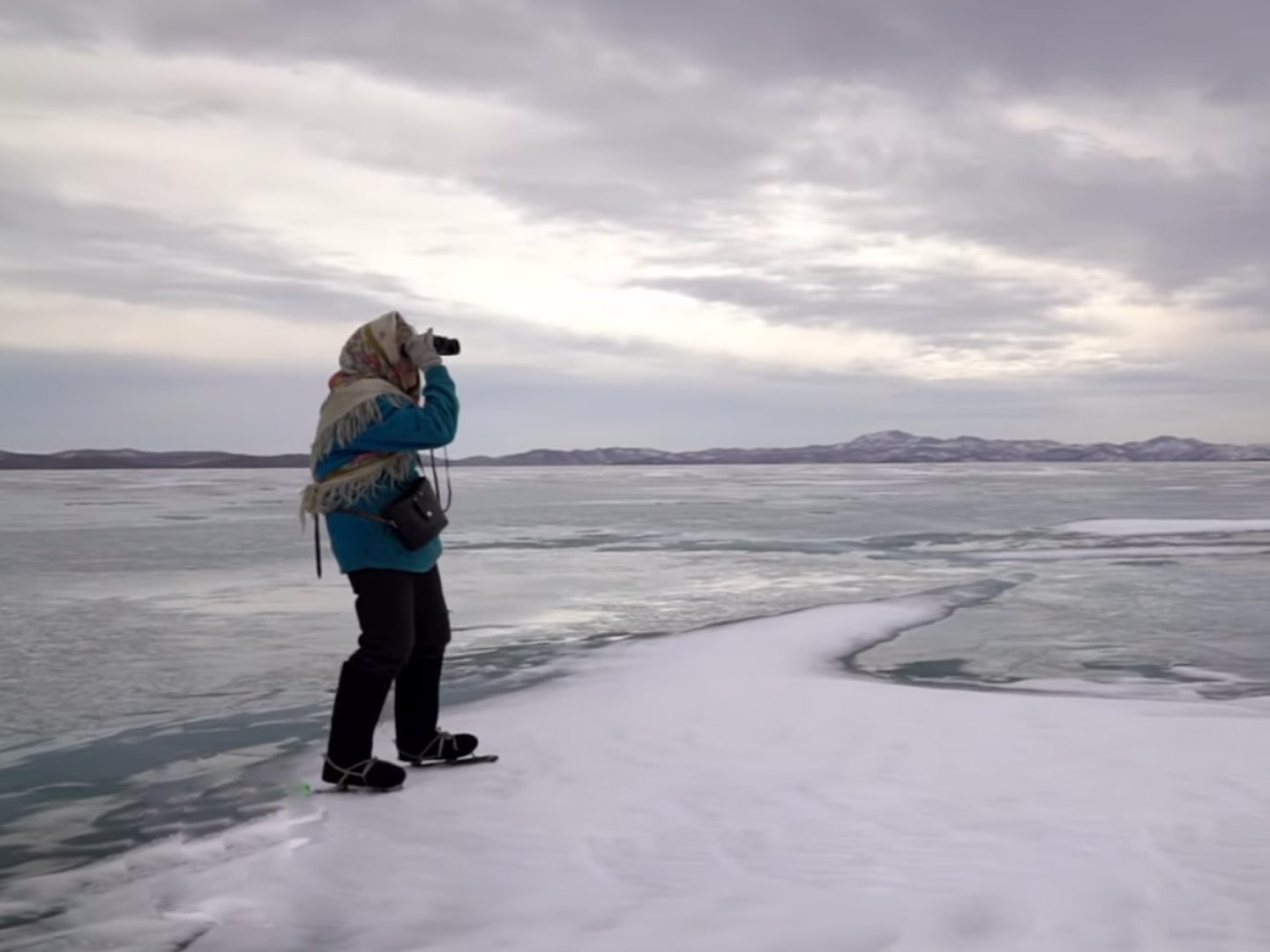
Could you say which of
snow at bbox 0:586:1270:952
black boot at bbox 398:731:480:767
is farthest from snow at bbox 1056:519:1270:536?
black boot at bbox 398:731:480:767

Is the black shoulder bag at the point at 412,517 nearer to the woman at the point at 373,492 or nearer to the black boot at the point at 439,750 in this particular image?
the woman at the point at 373,492

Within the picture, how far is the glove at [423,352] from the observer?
3451 millimetres

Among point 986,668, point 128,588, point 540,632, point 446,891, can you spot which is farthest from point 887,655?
point 128,588

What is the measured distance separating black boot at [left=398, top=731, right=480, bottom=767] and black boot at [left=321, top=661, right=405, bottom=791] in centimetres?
25

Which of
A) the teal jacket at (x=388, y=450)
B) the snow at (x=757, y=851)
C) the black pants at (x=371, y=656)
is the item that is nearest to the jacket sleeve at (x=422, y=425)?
the teal jacket at (x=388, y=450)

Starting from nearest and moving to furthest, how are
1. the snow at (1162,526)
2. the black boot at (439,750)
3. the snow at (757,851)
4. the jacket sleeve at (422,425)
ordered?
the snow at (757,851)
the jacket sleeve at (422,425)
the black boot at (439,750)
the snow at (1162,526)

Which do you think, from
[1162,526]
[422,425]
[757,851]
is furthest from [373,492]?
[1162,526]

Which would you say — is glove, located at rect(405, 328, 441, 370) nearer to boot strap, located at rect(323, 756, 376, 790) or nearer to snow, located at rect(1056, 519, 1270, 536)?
boot strap, located at rect(323, 756, 376, 790)

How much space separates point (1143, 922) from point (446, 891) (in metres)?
1.56

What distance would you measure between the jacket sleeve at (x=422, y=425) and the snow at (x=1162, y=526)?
45.4 ft

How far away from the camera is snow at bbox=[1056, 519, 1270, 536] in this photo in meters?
15.4

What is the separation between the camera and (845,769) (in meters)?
3.47

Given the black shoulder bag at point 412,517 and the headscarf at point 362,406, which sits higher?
the headscarf at point 362,406

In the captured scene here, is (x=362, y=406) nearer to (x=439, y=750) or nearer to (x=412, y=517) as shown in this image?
(x=412, y=517)
